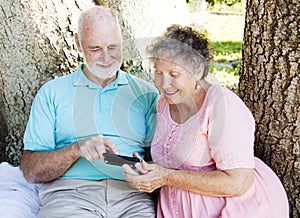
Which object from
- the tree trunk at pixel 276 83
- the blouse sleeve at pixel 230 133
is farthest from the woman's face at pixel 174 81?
the tree trunk at pixel 276 83

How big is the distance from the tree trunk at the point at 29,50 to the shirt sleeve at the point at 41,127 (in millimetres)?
504

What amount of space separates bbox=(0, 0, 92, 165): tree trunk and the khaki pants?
27.8 inches

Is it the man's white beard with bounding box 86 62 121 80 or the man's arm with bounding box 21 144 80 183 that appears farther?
the man's white beard with bounding box 86 62 121 80

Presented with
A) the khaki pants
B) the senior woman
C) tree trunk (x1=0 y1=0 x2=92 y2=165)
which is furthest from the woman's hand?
tree trunk (x1=0 y1=0 x2=92 y2=165)

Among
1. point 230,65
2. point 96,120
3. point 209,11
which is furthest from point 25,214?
point 209,11

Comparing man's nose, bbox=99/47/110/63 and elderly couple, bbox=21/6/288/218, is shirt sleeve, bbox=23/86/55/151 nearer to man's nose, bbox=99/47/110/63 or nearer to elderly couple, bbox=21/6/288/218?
elderly couple, bbox=21/6/288/218

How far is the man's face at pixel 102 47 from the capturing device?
7.63ft

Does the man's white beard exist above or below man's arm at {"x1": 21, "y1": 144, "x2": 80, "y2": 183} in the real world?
above

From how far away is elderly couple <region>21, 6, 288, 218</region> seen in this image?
79.9 inches

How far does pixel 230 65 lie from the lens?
6.46 m

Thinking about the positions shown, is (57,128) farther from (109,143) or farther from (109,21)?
(109,21)

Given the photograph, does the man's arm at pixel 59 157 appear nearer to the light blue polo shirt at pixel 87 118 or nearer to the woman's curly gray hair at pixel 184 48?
the light blue polo shirt at pixel 87 118

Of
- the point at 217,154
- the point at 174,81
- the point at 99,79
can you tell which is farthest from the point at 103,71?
the point at 217,154

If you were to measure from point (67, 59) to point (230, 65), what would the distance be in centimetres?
385
